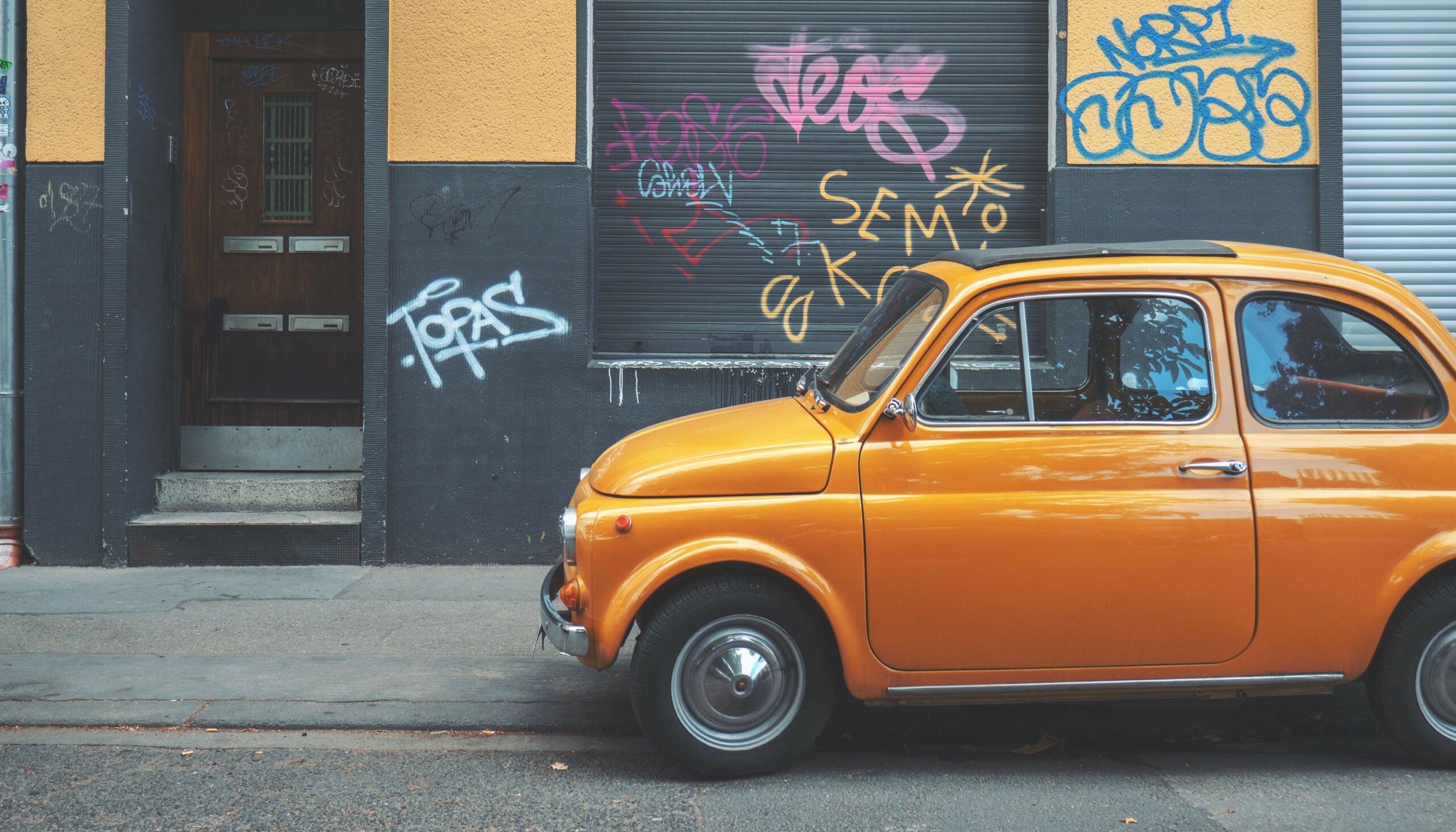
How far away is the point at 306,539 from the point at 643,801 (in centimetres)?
452

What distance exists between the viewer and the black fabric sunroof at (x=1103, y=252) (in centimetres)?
436

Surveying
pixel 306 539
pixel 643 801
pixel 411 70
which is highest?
pixel 411 70

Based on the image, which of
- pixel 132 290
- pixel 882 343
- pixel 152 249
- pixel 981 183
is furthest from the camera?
pixel 981 183

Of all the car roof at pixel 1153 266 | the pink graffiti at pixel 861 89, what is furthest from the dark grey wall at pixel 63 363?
the car roof at pixel 1153 266

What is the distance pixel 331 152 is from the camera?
848 cm

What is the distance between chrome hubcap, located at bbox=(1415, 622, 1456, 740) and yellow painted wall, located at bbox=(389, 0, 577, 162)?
19.1ft

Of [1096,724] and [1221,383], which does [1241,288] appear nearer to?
[1221,383]

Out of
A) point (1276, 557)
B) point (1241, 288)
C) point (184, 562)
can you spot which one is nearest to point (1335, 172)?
point (1241, 288)

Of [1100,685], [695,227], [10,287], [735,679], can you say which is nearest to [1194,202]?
[695,227]

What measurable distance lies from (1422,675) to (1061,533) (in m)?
1.44

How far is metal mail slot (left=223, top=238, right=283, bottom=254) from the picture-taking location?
8.47m

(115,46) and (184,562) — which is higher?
(115,46)

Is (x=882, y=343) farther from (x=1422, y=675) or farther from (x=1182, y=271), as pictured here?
(x=1422, y=675)

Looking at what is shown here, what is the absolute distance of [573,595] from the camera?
13.7ft
